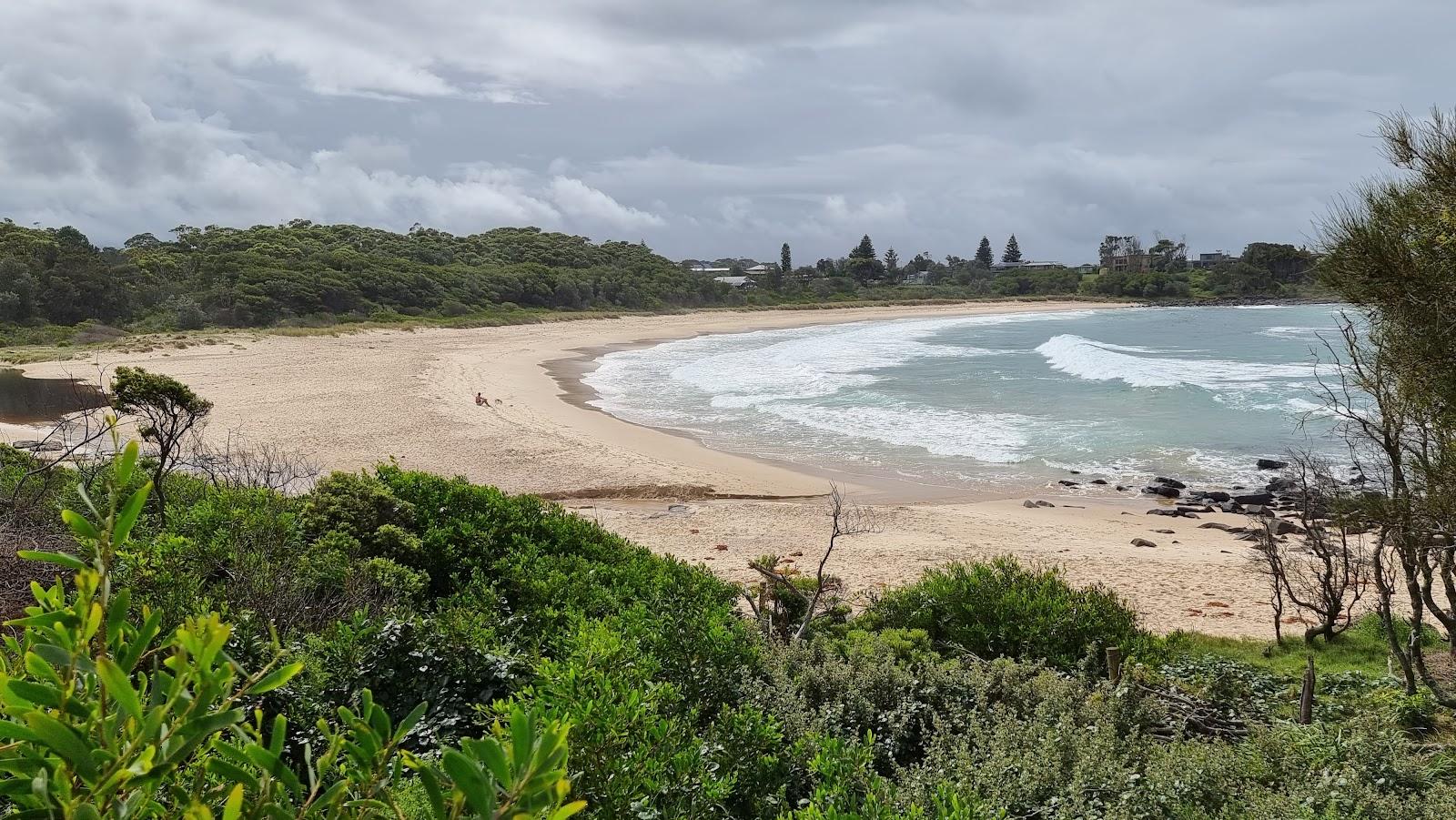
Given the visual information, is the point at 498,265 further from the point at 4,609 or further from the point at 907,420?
the point at 4,609

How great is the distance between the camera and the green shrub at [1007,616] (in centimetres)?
715

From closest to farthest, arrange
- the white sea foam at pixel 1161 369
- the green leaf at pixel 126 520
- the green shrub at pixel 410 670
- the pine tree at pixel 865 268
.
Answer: the green leaf at pixel 126 520
the green shrub at pixel 410 670
the white sea foam at pixel 1161 369
the pine tree at pixel 865 268

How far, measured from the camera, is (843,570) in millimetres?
11523

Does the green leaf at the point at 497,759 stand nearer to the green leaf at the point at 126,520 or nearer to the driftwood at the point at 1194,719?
the green leaf at the point at 126,520

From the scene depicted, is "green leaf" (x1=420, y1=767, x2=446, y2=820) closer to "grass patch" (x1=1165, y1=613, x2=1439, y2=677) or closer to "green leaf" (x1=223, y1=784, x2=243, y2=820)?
"green leaf" (x1=223, y1=784, x2=243, y2=820)

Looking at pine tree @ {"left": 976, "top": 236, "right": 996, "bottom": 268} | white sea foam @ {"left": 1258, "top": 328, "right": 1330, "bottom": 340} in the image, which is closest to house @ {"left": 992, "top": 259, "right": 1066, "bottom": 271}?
pine tree @ {"left": 976, "top": 236, "right": 996, "bottom": 268}

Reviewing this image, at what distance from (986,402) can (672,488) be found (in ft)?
47.4

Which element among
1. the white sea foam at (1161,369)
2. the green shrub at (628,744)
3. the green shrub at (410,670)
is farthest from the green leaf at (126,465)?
the white sea foam at (1161,369)

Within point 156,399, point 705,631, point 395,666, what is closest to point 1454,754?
point 705,631

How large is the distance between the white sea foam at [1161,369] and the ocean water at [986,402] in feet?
0.46

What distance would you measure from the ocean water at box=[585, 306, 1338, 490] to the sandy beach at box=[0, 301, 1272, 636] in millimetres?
1986

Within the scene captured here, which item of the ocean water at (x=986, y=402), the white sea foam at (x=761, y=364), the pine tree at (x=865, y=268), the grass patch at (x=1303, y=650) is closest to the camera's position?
the grass patch at (x=1303, y=650)

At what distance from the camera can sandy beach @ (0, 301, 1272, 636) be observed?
11781 mm

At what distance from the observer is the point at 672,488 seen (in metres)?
16.3
